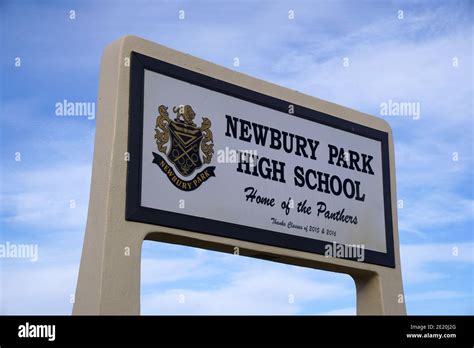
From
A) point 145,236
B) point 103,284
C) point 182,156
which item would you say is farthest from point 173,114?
point 103,284

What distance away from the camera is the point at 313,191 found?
42.0ft

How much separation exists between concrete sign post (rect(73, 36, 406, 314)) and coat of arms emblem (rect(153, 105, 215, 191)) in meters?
0.02

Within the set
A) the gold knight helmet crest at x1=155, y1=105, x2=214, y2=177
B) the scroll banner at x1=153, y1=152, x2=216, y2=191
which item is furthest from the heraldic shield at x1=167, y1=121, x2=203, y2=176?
the scroll banner at x1=153, y1=152, x2=216, y2=191

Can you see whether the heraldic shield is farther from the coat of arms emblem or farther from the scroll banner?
the scroll banner

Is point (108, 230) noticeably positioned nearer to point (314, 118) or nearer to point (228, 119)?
point (228, 119)

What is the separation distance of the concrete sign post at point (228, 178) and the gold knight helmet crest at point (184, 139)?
0.02m

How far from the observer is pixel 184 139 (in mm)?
11281

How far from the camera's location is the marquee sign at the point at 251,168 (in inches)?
427

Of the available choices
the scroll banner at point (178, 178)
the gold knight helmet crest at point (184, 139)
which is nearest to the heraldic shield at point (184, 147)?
the gold knight helmet crest at point (184, 139)

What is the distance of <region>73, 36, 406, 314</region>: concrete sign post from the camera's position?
10.3 meters

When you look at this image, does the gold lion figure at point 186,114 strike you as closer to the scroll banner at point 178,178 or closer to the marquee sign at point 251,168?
the marquee sign at point 251,168

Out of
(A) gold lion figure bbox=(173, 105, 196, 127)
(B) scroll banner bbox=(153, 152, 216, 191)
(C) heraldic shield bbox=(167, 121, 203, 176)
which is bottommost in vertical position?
(B) scroll banner bbox=(153, 152, 216, 191)
